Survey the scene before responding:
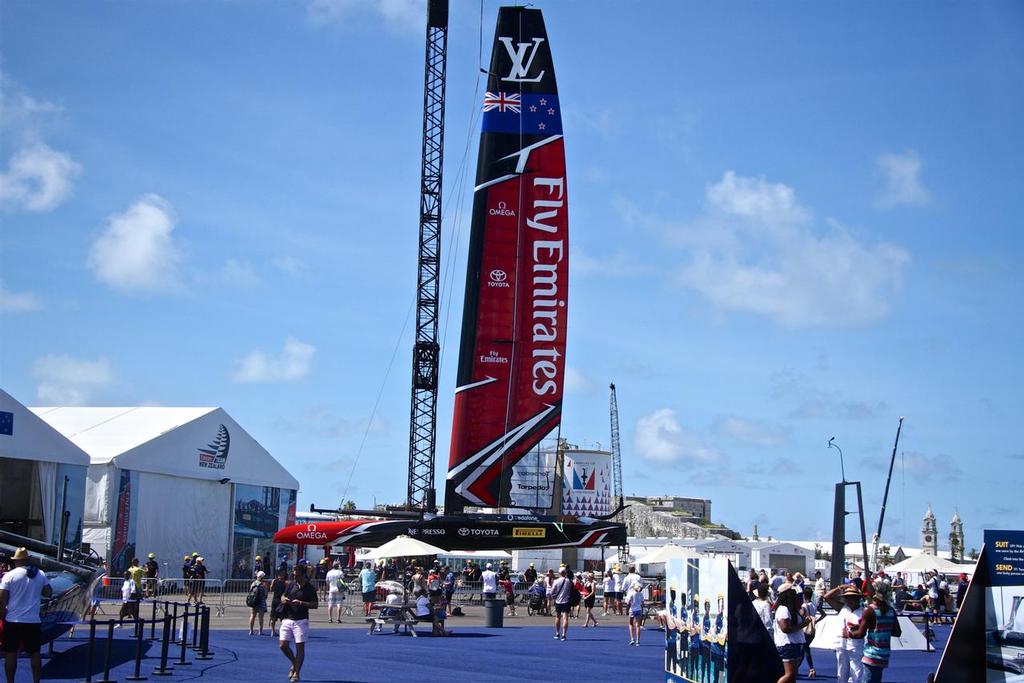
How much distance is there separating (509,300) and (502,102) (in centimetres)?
587

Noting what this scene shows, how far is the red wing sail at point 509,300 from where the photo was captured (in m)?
32.6

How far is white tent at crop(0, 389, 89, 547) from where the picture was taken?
3412 cm

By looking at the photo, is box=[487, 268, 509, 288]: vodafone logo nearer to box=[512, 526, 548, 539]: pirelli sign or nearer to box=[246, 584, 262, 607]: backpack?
box=[512, 526, 548, 539]: pirelli sign

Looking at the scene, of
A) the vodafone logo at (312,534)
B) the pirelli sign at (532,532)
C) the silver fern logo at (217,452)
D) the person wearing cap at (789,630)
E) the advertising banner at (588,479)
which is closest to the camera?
the person wearing cap at (789,630)

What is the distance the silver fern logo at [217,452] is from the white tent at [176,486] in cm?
4

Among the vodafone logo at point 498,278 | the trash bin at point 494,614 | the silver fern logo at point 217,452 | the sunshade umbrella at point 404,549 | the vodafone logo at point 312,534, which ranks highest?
the vodafone logo at point 498,278

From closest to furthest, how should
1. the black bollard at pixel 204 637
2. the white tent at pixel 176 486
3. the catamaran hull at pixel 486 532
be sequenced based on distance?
the black bollard at pixel 204 637 < the catamaran hull at pixel 486 532 < the white tent at pixel 176 486

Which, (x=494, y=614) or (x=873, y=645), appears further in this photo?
(x=494, y=614)

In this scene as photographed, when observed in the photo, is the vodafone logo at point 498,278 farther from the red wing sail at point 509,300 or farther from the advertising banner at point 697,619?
the advertising banner at point 697,619

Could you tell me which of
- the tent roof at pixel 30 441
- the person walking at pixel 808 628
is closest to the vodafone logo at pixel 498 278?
the person walking at pixel 808 628

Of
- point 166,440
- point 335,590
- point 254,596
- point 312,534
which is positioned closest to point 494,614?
point 335,590

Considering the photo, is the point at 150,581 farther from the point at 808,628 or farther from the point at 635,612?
the point at 808,628

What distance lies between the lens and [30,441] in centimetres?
3447

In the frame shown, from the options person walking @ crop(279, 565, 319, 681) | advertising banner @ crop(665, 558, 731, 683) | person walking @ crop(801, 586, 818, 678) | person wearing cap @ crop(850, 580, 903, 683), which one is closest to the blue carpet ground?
person walking @ crop(801, 586, 818, 678)
